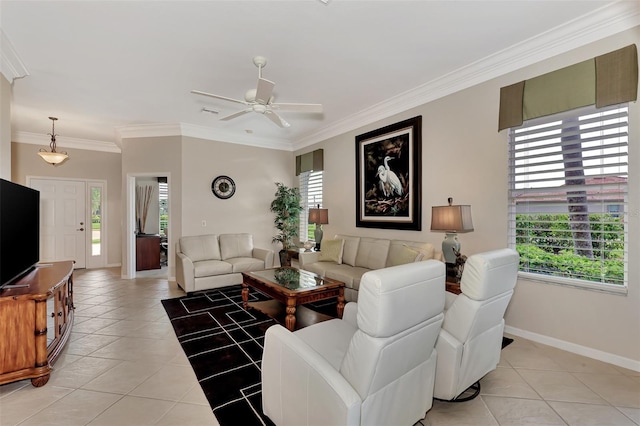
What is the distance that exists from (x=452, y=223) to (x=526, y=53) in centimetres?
185

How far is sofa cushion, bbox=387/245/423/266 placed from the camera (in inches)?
142

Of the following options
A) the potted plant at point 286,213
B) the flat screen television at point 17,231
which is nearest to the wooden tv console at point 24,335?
the flat screen television at point 17,231

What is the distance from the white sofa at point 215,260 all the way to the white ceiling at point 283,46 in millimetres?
2330

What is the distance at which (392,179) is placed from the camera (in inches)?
175

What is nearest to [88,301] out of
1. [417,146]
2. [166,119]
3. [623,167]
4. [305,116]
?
[166,119]

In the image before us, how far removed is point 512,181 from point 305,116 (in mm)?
3257

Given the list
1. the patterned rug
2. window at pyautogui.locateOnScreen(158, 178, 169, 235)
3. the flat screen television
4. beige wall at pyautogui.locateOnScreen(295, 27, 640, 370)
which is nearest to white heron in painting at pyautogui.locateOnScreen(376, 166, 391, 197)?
beige wall at pyautogui.locateOnScreen(295, 27, 640, 370)

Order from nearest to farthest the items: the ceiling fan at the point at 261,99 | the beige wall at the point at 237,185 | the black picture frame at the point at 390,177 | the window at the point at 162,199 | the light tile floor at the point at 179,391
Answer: the light tile floor at the point at 179,391
the ceiling fan at the point at 261,99
the black picture frame at the point at 390,177
the beige wall at the point at 237,185
the window at the point at 162,199

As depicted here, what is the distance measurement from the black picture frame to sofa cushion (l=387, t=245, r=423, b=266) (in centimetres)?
43

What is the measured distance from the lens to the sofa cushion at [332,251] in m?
4.73

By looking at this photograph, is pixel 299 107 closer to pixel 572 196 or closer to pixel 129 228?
pixel 572 196

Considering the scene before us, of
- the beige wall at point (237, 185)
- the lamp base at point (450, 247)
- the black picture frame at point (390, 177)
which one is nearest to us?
the lamp base at point (450, 247)

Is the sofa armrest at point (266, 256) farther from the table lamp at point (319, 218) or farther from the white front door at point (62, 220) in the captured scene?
the white front door at point (62, 220)

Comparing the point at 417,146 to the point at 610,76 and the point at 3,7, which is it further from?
the point at 3,7
